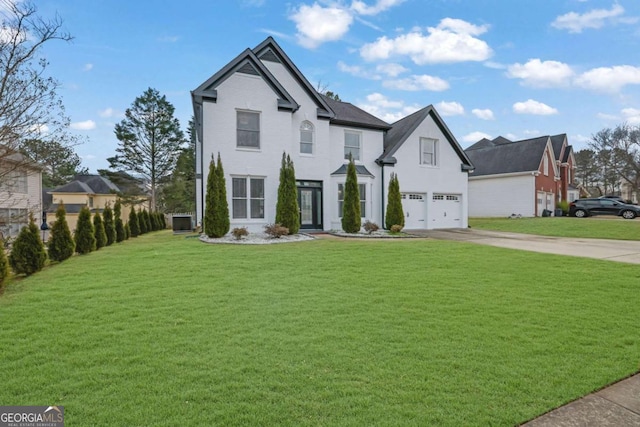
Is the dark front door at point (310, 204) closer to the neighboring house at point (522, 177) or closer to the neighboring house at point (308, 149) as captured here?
the neighboring house at point (308, 149)

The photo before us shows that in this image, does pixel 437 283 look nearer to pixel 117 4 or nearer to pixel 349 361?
pixel 349 361

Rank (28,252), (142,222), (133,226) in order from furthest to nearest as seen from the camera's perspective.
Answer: (142,222) < (133,226) < (28,252)

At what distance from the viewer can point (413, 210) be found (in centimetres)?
1984

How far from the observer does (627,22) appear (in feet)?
50.5

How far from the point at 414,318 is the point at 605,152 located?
55.5 metres

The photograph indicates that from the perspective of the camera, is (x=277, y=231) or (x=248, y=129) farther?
(x=248, y=129)

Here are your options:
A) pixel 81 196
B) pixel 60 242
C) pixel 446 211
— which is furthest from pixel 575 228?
pixel 81 196

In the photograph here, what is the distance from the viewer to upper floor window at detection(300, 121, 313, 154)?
1703cm

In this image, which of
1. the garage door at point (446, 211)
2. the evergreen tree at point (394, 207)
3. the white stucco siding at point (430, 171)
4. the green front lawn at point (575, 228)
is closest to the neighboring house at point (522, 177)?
the green front lawn at point (575, 228)

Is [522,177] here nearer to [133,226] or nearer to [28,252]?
[133,226]

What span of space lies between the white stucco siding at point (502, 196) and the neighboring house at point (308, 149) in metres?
11.6

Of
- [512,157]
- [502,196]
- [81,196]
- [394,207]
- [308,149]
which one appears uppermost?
[512,157]

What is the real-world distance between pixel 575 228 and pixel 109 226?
81.3 ft

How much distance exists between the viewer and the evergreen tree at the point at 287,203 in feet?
48.6
